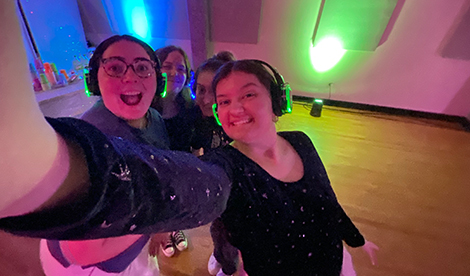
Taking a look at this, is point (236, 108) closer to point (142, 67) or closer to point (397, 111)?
point (142, 67)

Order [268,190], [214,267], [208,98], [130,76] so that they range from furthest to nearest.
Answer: [214,267]
[208,98]
[130,76]
[268,190]

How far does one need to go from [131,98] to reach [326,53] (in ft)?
9.82

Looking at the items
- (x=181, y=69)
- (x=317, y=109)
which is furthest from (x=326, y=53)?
(x=181, y=69)

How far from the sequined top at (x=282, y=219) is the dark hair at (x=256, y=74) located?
209 mm

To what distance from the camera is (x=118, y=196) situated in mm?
268

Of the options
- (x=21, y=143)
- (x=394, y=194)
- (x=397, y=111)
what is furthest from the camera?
(x=397, y=111)

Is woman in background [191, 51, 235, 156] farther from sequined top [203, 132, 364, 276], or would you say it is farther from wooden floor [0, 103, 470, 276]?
wooden floor [0, 103, 470, 276]

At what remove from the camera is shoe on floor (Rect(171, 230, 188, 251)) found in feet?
5.11

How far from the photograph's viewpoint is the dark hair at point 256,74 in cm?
78

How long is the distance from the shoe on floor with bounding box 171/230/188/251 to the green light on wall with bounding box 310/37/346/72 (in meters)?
2.86

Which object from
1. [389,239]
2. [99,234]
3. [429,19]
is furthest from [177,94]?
[429,19]

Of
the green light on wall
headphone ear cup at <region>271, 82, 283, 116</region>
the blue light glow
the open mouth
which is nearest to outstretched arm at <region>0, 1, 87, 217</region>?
headphone ear cup at <region>271, 82, 283, 116</region>

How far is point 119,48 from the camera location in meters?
0.97

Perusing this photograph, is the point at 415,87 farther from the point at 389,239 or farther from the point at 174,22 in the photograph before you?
the point at 174,22
